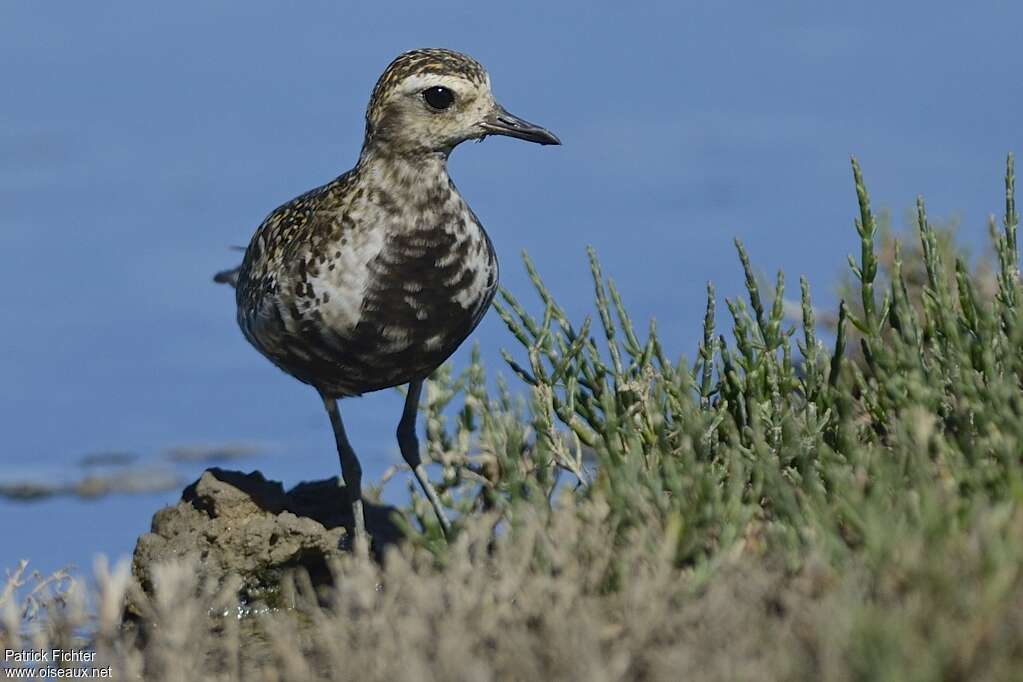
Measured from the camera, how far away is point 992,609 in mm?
4242

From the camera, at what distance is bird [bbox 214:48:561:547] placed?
25.1 feet

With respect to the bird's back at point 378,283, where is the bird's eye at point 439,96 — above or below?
above

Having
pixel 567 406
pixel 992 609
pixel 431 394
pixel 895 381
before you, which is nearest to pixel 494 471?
pixel 431 394

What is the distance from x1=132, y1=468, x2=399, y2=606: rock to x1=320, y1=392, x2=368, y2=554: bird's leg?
0.30 feet

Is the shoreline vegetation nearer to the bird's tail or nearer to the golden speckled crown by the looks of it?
the golden speckled crown

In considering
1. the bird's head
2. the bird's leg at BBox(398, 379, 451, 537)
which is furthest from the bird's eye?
the bird's leg at BBox(398, 379, 451, 537)

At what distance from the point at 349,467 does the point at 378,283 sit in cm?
117

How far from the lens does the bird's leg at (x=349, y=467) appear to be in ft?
26.5

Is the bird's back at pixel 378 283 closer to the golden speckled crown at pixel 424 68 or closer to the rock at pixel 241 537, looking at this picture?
the golden speckled crown at pixel 424 68

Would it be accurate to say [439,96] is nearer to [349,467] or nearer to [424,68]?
[424,68]

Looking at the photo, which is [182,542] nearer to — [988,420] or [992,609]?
[988,420]

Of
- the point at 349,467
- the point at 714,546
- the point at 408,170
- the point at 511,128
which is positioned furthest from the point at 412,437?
the point at 714,546

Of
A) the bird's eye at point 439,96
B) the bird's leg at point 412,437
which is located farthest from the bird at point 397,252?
the bird's leg at point 412,437

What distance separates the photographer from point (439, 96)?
7746 millimetres
